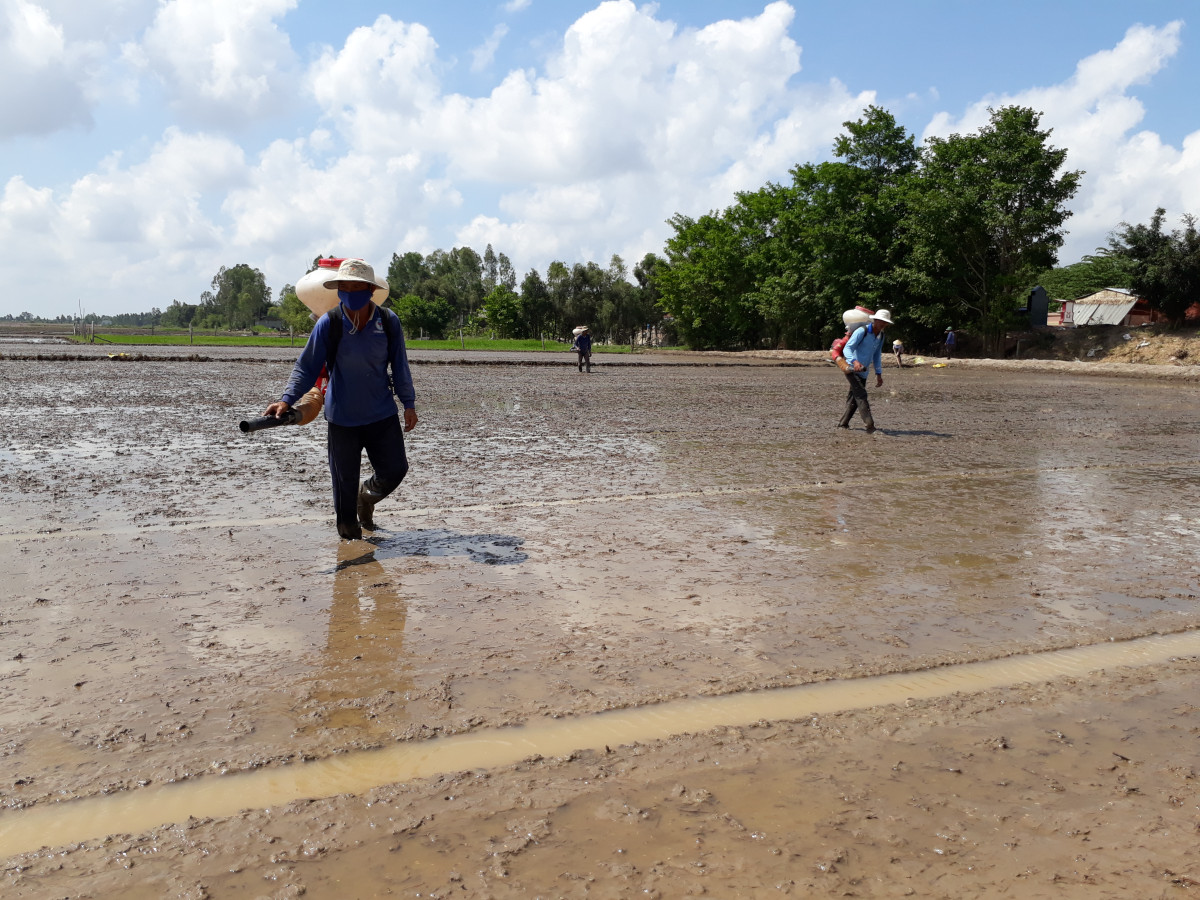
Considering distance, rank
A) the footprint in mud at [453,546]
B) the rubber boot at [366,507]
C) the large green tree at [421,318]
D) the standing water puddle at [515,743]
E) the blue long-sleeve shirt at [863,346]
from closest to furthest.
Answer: the standing water puddle at [515,743] → the footprint in mud at [453,546] → the rubber boot at [366,507] → the blue long-sleeve shirt at [863,346] → the large green tree at [421,318]

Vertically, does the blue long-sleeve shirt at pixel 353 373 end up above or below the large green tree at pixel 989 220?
below

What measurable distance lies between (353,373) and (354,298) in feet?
1.61

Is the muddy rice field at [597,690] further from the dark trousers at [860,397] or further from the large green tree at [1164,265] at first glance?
the large green tree at [1164,265]

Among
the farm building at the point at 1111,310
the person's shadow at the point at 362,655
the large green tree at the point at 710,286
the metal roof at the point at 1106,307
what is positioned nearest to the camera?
the person's shadow at the point at 362,655

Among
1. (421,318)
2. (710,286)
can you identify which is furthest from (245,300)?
(710,286)

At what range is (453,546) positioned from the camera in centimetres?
591

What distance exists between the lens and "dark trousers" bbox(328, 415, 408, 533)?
587cm

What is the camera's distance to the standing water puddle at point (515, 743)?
2.60 metres

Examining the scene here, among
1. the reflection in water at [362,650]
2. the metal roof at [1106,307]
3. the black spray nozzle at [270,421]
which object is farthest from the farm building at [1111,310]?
the reflection in water at [362,650]

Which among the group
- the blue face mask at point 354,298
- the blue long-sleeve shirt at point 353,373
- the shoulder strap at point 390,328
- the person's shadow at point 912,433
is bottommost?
the person's shadow at point 912,433

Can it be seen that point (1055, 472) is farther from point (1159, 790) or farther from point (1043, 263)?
point (1043, 263)

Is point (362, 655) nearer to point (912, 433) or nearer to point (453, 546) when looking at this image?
point (453, 546)

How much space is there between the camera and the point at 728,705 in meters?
3.39

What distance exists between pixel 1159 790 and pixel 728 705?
4.64ft
